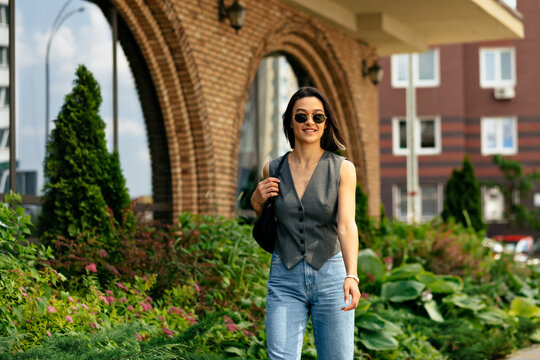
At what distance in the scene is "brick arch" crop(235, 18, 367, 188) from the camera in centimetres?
1263

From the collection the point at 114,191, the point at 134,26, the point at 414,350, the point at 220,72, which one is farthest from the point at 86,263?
the point at 220,72

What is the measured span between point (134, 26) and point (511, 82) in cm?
2737

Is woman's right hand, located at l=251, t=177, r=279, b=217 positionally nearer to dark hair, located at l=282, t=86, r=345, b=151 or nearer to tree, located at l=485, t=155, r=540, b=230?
dark hair, located at l=282, t=86, r=345, b=151

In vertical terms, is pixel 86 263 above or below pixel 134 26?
below

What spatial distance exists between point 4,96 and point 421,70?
28.1m

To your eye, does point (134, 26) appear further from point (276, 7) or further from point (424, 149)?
point (424, 149)

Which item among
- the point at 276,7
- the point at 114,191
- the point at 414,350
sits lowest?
the point at 414,350

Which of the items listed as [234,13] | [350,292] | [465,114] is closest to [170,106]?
[234,13]

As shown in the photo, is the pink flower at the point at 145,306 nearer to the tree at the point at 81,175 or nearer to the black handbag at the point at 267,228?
the tree at the point at 81,175

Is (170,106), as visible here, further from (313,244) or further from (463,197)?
(463,197)

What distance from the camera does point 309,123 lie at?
14.6 feet

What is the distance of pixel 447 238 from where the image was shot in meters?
12.9

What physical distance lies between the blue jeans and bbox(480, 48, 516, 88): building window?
32.3m

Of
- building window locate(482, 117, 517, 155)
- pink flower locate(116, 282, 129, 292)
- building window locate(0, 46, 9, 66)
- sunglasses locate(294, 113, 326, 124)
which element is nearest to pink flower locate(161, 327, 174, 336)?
pink flower locate(116, 282, 129, 292)
